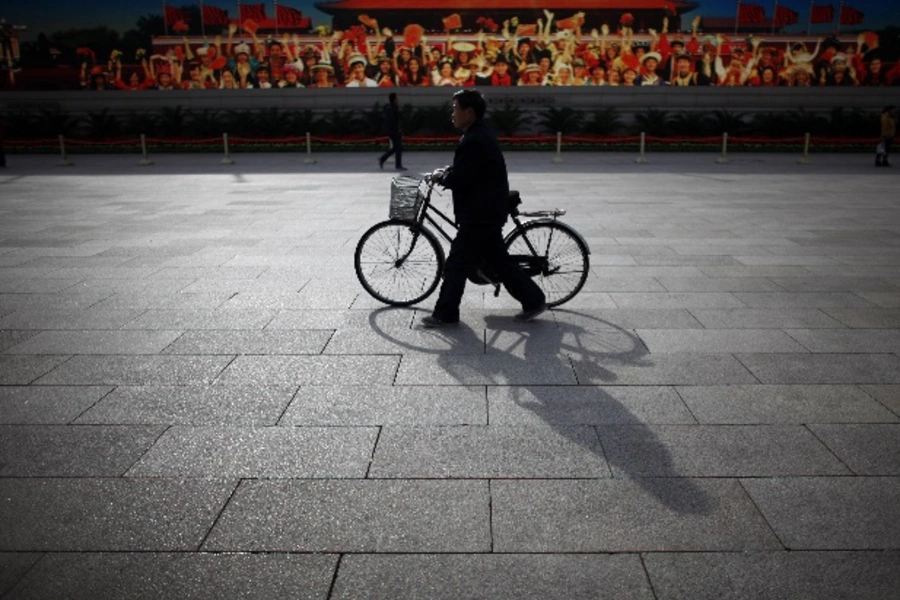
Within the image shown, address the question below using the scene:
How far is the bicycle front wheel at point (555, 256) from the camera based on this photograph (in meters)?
5.59

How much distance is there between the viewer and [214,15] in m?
30.4

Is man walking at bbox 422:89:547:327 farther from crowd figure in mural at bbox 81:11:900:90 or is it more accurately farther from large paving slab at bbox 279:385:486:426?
crowd figure in mural at bbox 81:11:900:90

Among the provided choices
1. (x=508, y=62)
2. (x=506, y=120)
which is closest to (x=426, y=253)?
(x=506, y=120)

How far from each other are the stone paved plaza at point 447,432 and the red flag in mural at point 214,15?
2620cm

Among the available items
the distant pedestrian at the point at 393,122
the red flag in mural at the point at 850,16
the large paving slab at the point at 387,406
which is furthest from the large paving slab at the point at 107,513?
the red flag in mural at the point at 850,16

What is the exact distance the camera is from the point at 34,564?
2541 mm

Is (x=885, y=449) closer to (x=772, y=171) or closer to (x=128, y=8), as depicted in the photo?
(x=772, y=171)

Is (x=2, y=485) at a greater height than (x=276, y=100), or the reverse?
(x=276, y=100)

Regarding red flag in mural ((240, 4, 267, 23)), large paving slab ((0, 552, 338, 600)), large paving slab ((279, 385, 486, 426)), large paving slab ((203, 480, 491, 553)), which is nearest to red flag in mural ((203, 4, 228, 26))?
red flag in mural ((240, 4, 267, 23))

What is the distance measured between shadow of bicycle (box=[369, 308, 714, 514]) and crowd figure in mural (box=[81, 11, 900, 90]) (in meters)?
25.3

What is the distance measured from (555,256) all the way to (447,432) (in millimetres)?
2613

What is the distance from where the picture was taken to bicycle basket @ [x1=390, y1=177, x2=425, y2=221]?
5512 millimetres

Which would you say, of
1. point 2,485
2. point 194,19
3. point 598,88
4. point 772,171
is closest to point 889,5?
point 598,88

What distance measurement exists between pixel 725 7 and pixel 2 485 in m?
34.1
